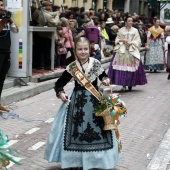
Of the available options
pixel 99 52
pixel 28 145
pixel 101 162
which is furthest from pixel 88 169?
pixel 99 52

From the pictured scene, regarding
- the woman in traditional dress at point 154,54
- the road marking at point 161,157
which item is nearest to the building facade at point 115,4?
the woman in traditional dress at point 154,54

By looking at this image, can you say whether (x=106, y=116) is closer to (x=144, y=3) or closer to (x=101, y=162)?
(x=101, y=162)

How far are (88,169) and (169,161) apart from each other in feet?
4.22

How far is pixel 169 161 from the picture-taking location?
6656mm

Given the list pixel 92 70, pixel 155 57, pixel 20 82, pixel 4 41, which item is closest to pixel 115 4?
pixel 155 57

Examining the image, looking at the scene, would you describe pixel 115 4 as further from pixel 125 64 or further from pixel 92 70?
pixel 92 70

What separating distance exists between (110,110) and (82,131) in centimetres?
38

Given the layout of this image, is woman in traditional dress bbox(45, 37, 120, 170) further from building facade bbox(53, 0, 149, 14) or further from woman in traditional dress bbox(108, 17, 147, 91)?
building facade bbox(53, 0, 149, 14)

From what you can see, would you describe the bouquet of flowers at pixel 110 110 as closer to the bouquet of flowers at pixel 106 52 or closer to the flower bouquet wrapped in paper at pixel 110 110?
the flower bouquet wrapped in paper at pixel 110 110

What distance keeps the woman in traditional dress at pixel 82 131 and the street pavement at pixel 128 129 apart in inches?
17.2

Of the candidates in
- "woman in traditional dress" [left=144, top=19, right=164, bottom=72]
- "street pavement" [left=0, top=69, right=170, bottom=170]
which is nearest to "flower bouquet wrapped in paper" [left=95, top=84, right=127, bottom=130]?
"street pavement" [left=0, top=69, right=170, bottom=170]

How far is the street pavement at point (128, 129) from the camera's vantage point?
6578 mm

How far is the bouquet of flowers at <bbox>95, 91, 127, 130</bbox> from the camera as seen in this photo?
231 inches

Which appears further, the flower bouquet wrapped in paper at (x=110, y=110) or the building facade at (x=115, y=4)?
the building facade at (x=115, y=4)
